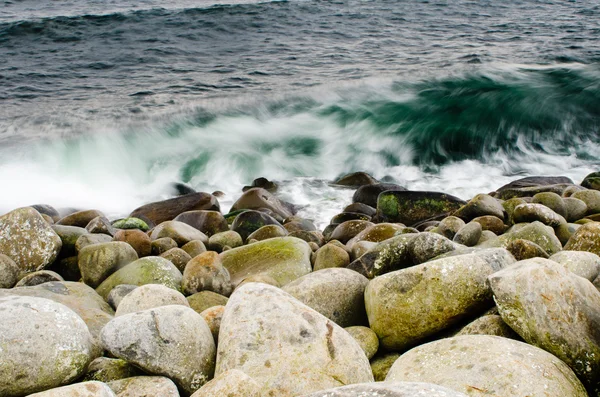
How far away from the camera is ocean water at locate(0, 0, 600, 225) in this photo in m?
10.4

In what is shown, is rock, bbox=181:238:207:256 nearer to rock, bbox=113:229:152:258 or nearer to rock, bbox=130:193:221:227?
rock, bbox=113:229:152:258

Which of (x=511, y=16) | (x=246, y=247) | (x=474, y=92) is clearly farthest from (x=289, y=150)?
(x=511, y=16)

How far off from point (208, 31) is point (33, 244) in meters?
15.7

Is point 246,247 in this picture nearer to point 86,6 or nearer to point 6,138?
point 6,138

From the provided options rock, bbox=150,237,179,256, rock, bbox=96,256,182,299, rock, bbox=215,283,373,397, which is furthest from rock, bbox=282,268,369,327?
rock, bbox=150,237,179,256

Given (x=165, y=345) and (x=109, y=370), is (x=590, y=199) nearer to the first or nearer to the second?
(x=165, y=345)

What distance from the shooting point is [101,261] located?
5008 millimetres

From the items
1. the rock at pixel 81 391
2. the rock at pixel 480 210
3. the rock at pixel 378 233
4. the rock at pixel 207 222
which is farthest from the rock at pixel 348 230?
the rock at pixel 81 391

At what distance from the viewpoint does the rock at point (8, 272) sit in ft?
15.4

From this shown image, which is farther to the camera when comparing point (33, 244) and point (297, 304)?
point (33, 244)

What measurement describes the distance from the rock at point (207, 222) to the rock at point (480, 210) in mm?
2645

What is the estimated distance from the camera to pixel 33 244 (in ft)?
17.2

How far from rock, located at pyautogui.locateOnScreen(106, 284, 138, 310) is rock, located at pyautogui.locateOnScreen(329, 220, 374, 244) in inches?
102

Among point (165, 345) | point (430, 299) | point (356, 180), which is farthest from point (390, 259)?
point (356, 180)
